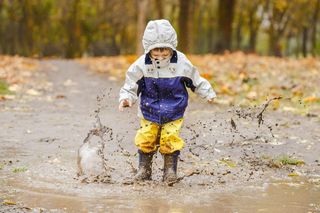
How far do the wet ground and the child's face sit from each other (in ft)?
3.47

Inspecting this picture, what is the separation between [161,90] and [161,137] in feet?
1.33

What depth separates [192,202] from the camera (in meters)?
4.74

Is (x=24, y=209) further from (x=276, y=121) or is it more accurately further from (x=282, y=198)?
(x=276, y=121)

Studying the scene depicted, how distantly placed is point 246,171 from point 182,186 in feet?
3.06

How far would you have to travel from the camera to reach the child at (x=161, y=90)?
17.9ft

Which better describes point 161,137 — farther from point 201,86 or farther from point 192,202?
point 192,202

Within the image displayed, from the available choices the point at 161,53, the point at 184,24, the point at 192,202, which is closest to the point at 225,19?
the point at 184,24

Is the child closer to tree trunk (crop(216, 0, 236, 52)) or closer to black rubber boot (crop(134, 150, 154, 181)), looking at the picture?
black rubber boot (crop(134, 150, 154, 181))

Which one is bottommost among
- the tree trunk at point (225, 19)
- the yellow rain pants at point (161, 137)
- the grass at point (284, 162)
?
the grass at point (284, 162)

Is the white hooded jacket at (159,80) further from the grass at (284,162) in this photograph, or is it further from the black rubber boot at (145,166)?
the grass at (284,162)

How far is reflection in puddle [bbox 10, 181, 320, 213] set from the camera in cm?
448

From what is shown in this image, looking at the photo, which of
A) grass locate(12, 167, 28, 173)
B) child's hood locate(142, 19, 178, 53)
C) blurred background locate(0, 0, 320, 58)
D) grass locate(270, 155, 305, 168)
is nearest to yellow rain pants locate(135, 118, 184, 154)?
child's hood locate(142, 19, 178, 53)

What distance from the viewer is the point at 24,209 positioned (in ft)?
14.0

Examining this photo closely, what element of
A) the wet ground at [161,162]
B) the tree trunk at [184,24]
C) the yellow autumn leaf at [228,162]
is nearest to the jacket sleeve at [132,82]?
the wet ground at [161,162]
